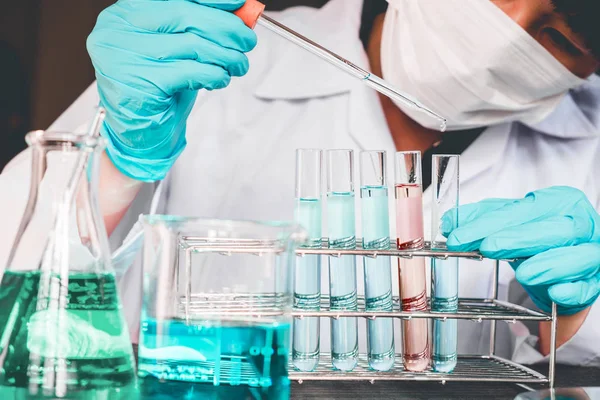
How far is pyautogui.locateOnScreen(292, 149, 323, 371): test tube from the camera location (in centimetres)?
102

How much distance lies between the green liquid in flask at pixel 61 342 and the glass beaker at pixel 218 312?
4cm

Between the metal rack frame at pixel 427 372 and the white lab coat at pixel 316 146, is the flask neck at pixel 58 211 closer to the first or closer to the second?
the metal rack frame at pixel 427 372

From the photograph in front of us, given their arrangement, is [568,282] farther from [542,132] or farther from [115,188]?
[115,188]

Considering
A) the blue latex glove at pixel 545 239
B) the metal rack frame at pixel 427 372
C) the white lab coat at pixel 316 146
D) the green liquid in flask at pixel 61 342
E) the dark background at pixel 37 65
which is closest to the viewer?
the green liquid in flask at pixel 61 342

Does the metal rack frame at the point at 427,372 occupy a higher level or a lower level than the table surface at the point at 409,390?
higher

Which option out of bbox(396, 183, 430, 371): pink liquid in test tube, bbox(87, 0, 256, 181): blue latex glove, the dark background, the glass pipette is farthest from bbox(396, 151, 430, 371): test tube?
the dark background

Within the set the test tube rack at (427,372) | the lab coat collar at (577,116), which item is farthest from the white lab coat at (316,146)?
the test tube rack at (427,372)

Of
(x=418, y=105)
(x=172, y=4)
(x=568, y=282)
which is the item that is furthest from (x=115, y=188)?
(x=568, y=282)

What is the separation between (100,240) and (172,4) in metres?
0.67

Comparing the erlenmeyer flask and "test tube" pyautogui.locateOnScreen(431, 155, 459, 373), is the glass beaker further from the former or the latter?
"test tube" pyautogui.locateOnScreen(431, 155, 459, 373)

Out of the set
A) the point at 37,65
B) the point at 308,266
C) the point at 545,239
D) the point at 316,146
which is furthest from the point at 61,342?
the point at 37,65

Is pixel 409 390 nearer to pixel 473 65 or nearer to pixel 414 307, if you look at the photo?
pixel 414 307

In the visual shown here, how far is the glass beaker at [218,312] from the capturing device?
1.97 ft

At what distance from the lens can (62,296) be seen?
58 centimetres
